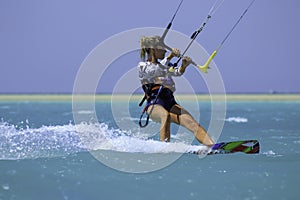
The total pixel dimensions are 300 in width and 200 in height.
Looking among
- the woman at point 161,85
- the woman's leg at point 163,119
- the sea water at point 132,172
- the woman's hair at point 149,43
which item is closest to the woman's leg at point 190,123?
the woman at point 161,85

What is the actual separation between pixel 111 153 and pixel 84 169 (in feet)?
3.52

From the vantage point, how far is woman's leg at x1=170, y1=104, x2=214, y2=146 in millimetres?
7234

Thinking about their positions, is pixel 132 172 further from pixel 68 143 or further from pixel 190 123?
pixel 68 143

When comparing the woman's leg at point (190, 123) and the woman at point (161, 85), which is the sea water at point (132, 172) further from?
the woman at point (161, 85)

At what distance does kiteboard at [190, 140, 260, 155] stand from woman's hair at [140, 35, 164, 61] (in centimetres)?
174

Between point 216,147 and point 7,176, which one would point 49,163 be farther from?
point 216,147

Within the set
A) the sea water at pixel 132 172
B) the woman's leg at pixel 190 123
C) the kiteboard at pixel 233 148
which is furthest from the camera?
the woman's leg at pixel 190 123

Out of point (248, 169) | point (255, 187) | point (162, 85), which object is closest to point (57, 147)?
point (162, 85)

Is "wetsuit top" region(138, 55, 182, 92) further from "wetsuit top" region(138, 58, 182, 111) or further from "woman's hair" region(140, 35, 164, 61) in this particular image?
"woman's hair" region(140, 35, 164, 61)

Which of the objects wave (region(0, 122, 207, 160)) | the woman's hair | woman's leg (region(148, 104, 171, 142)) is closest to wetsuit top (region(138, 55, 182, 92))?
the woman's hair

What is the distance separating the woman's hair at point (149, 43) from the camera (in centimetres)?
746

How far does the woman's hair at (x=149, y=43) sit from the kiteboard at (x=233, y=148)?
1.74 metres

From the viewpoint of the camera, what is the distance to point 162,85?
24.6ft

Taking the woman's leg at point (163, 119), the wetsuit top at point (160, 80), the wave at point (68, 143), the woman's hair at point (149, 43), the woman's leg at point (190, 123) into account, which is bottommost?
the wave at point (68, 143)
